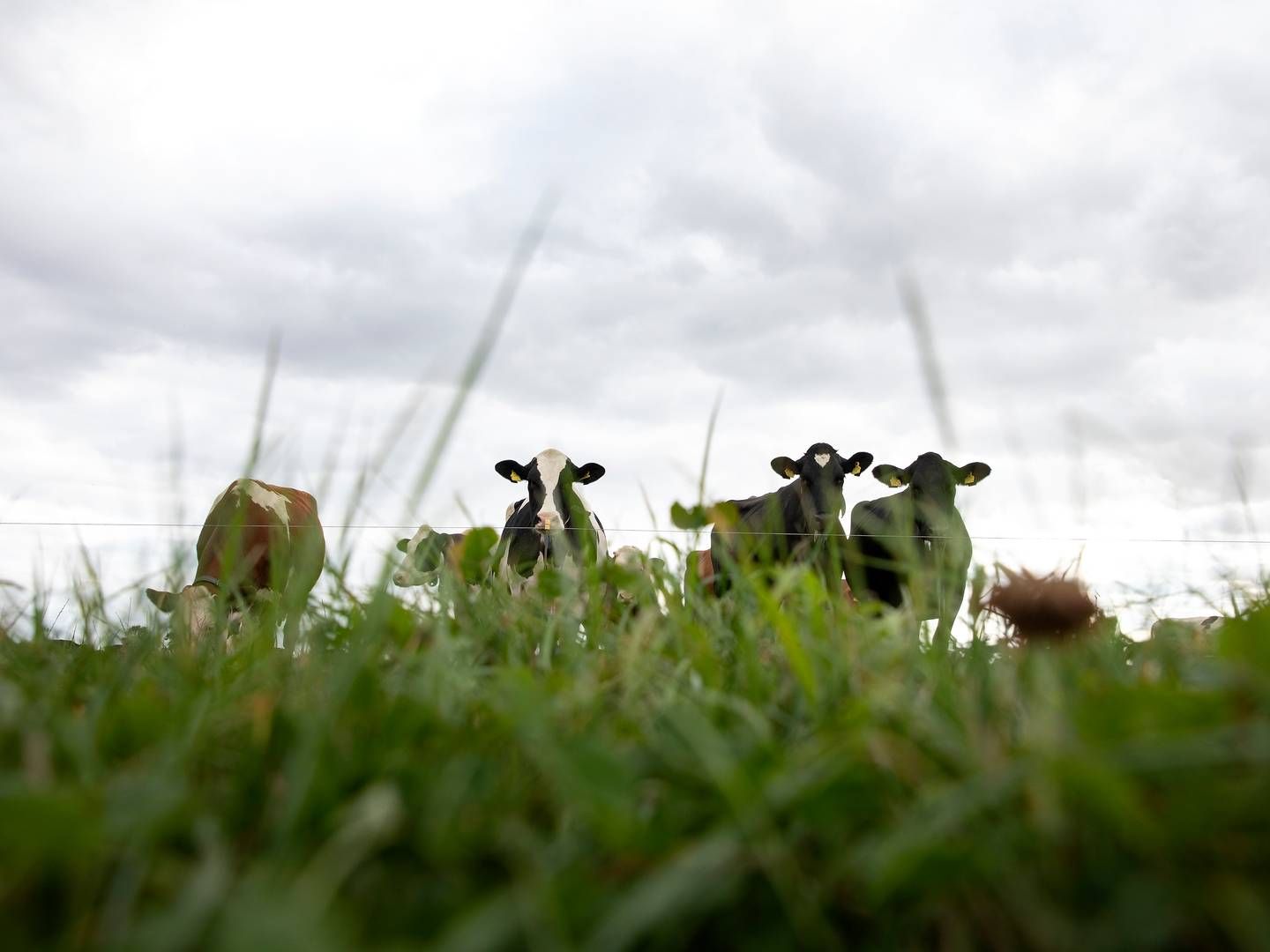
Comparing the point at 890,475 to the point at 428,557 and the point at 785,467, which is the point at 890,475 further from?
the point at 428,557

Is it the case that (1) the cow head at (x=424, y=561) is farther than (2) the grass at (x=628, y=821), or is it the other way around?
(1) the cow head at (x=424, y=561)

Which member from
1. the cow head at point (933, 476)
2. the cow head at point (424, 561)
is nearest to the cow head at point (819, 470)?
the cow head at point (933, 476)

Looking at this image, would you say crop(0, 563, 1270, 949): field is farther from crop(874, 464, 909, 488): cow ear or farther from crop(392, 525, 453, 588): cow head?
crop(874, 464, 909, 488): cow ear

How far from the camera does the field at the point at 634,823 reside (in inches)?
36.9

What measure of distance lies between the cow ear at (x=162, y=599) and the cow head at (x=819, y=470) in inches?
287

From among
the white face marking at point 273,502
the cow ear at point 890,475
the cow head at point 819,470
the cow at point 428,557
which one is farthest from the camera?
the cow head at point 819,470

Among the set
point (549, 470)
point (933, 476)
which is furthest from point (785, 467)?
point (549, 470)

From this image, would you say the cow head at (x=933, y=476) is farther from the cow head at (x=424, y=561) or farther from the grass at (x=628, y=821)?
the grass at (x=628, y=821)

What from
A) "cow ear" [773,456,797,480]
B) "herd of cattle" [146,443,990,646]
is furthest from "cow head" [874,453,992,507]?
"cow ear" [773,456,797,480]

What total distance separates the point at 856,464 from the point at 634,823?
9.22m

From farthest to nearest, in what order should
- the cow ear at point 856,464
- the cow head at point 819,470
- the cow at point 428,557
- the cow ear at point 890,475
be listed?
the cow ear at point 856,464 < the cow head at point 819,470 < the cow ear at point 890,475 < the cow at point 428,557

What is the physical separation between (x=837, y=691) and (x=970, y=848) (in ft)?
1.83

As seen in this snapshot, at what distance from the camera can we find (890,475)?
8.40m

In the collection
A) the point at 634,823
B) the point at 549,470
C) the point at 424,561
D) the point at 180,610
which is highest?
the point at 549,470
